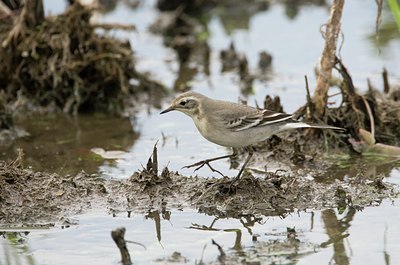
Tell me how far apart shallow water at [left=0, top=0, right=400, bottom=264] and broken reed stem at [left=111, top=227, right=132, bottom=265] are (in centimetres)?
19

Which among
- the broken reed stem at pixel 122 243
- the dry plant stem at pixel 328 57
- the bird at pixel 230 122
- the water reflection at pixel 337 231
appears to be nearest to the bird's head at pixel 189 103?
the bird at pixel 230 122

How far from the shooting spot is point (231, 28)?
18.9 metres

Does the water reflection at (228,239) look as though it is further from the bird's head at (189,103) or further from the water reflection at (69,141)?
the water reflection at (69,141)

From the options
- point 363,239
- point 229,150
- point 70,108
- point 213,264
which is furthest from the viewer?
point 70,108

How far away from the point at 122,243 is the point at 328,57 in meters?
4.50

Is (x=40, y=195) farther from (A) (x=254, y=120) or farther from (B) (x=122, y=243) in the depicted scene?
(A) (x=254, y=120)

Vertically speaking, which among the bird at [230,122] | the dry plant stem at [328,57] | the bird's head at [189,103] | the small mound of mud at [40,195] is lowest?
the small mound of mud at [40,195]

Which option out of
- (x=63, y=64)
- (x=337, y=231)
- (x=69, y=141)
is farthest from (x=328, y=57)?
(x=63, y=64)

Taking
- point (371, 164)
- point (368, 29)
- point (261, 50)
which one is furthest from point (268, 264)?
point (368, 29)

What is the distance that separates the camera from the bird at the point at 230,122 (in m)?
9.72

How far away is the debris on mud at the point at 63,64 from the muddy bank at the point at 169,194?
4.02 m

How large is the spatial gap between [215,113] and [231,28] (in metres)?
9.32

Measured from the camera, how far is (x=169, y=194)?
9945 millimetres

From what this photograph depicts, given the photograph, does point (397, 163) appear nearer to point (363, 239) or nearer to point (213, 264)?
point (363, 239)
